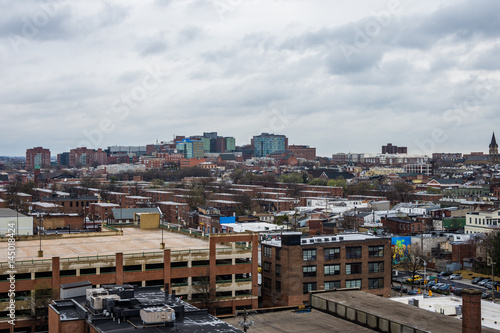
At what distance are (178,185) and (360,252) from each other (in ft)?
418

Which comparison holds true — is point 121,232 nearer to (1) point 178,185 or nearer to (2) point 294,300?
(2) point 294,300

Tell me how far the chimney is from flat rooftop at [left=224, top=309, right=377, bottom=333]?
6.10 metres

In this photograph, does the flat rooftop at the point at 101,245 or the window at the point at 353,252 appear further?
the window at the point at 353,252

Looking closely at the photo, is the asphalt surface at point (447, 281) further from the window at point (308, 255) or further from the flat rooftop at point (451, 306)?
the window at point (308, 255)

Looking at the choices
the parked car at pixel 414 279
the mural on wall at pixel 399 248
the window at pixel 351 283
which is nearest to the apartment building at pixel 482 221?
the mural on wall at pixel 399 248

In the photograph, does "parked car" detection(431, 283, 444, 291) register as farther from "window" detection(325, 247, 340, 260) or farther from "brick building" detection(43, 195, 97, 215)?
"brick building" detection(43, 195, 97, 215)

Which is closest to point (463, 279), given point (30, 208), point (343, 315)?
point (343, 315)

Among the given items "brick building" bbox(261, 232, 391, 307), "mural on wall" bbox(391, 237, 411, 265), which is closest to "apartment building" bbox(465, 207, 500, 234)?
"mural on wall" bbox(391, 237, 411, 265)

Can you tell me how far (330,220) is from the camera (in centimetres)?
9025

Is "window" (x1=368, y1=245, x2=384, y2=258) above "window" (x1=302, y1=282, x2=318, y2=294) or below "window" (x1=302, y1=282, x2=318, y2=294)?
above

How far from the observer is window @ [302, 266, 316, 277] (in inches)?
1816

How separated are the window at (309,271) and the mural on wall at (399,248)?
87.8 ft

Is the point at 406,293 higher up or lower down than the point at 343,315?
lower down

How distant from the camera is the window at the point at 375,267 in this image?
160ft
